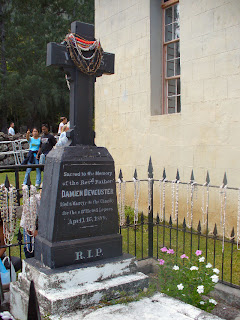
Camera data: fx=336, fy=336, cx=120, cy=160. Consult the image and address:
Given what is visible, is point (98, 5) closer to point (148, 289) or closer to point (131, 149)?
point (131, 149)

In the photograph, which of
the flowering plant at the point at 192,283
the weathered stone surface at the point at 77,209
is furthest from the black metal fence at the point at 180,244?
the weathered stone surface at the point at 77,209

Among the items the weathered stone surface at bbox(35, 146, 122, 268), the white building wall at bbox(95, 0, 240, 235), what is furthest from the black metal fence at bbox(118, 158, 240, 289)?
the weathered stone surface at bbox(35, 146, 122, 268)

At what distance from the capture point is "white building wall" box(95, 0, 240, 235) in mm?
6004


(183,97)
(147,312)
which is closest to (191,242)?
(147,312)

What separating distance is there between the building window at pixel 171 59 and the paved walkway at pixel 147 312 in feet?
16.8

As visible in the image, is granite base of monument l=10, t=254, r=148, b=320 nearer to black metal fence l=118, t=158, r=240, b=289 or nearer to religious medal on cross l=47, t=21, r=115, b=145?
black metal fence l=118, t=158, r=240, b=289

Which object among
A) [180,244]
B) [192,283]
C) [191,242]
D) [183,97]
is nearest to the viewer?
[192,283]

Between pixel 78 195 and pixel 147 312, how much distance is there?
132 centimetres

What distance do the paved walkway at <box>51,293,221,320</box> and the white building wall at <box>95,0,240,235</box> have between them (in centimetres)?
322

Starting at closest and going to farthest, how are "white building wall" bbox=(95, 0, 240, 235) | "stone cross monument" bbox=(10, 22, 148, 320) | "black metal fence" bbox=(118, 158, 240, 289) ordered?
"stone cross monument" bbox=(10, 22, 148, 320) → "black metal fence" bbox=(118, 158, 240, 289) → "white building wall" bbox=(95, 0, 240, 235)

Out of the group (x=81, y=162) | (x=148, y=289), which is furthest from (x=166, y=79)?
(x=148, y=289)

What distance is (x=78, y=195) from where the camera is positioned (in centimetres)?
355

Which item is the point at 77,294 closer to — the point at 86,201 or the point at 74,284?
the point at 74,284

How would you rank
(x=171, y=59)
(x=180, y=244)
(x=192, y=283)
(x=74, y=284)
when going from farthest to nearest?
1. (x=171, y=59)
2. (x=180, y=244)
3. (x=192, y=283)
4. (x=74, y=284)
